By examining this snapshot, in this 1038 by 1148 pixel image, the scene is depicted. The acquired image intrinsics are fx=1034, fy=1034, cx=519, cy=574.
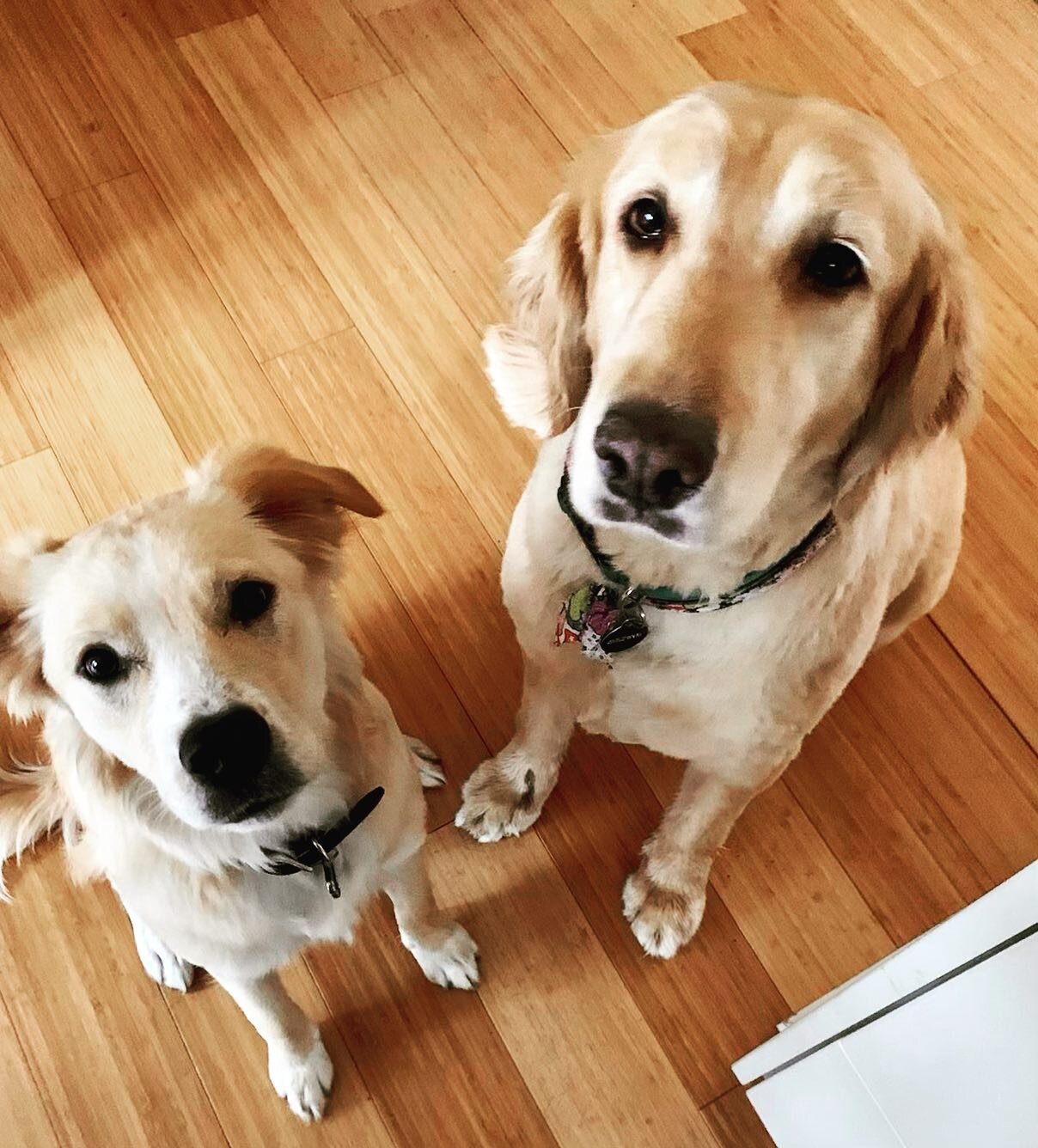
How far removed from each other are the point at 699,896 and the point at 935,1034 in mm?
668

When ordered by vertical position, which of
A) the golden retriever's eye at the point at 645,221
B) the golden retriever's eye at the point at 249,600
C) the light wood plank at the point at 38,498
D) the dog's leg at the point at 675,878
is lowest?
the dog's leg at the point at 675,878

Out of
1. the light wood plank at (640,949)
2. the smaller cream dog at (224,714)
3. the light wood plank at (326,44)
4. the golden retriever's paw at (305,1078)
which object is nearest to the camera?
the smaller cream dog at (224,714)

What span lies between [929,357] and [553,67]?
1752mm

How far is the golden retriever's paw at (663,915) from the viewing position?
166 cm

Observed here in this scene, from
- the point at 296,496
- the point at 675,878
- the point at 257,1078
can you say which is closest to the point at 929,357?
the point at 296,496

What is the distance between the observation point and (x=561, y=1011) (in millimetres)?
1651

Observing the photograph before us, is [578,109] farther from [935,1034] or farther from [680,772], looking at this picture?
[935,1034]

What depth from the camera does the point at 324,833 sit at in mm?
1250

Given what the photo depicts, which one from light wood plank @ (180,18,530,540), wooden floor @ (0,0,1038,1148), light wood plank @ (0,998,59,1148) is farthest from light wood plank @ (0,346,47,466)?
light wood plank @ (0,998,59,1148)

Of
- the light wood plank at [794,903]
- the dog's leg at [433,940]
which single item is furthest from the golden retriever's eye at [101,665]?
the light wood plank at [794,903]

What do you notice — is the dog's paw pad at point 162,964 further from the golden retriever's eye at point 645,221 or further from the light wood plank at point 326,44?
the light wood plank at point 326,44

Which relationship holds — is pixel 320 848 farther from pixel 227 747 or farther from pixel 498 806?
pixel 498 806

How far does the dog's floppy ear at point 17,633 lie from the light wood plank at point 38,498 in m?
0.91

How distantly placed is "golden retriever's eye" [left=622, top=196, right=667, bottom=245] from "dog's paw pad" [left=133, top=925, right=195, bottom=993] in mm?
1249
